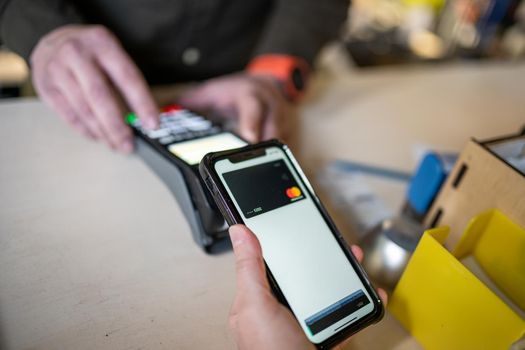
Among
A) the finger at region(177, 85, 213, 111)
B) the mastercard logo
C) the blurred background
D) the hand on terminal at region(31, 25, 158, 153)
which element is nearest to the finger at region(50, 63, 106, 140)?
the hand on terminal at region(31, 25, 158, 153)

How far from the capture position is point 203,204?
403mm

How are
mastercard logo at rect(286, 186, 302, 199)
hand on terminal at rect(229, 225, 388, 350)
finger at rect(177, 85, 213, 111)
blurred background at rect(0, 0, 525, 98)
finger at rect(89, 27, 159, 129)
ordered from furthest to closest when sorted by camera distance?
blurred background at rect(0, 0, 525, 98) < finger at rect(177, 85, 213, 111) < finger at rect(89, 27, 159, 129) < mastercard logo at rect(286, 186, 302, 199) < hand on terminal at rect(229, 225, 388, 350)

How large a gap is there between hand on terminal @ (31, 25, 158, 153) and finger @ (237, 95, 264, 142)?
0.45ft

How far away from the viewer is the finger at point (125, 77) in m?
0.51

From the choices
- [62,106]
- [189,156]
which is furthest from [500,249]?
[62,106]

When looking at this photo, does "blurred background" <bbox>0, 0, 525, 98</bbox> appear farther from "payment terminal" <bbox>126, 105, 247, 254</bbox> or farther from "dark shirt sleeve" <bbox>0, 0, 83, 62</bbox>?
"payment terminal" <bbox>126, 105, 247, 254</bbox>

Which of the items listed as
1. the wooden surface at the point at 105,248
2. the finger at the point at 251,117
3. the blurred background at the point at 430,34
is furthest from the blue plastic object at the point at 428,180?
the blurred background at the point at 430,34

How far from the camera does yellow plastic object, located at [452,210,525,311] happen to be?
1.21 ft

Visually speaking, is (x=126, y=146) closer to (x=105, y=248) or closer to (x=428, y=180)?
(x=105, y=248)

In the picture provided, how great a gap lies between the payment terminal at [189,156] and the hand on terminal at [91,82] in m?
0.03

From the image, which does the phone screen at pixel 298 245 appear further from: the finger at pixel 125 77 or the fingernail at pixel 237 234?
the finger at pixel 125 77

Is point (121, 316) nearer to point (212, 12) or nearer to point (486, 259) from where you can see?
point (486, 259)

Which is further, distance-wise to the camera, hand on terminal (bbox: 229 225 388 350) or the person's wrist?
the person's wrist

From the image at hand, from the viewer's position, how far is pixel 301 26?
77 centimetres
